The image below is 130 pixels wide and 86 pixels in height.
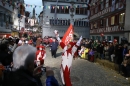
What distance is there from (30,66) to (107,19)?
24.3m

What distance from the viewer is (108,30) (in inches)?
974

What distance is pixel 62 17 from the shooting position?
38219mm

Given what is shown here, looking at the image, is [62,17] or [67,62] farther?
[62,17]

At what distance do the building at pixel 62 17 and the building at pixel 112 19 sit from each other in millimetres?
8580

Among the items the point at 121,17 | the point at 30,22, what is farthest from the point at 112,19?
the point at 30,22

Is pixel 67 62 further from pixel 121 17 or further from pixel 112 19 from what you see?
pixel 112 19

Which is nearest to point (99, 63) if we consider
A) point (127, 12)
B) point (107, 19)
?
point (127, 12)

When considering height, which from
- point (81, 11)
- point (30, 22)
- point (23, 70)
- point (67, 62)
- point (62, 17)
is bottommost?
point (67, 62)

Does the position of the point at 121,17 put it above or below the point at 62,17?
below

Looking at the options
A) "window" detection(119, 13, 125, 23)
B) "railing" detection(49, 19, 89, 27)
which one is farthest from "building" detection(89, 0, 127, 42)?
"railing" detection(49, 19, 89, 27)

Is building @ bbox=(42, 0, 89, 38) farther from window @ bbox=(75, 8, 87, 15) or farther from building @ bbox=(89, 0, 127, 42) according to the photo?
building @ bbox=(89, 0, 127, 42)

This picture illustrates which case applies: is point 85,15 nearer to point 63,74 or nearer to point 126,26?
point 126,26

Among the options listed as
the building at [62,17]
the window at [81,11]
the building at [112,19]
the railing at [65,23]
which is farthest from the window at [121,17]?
the window at [81,11]

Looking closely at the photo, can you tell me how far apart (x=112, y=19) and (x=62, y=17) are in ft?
54.8
